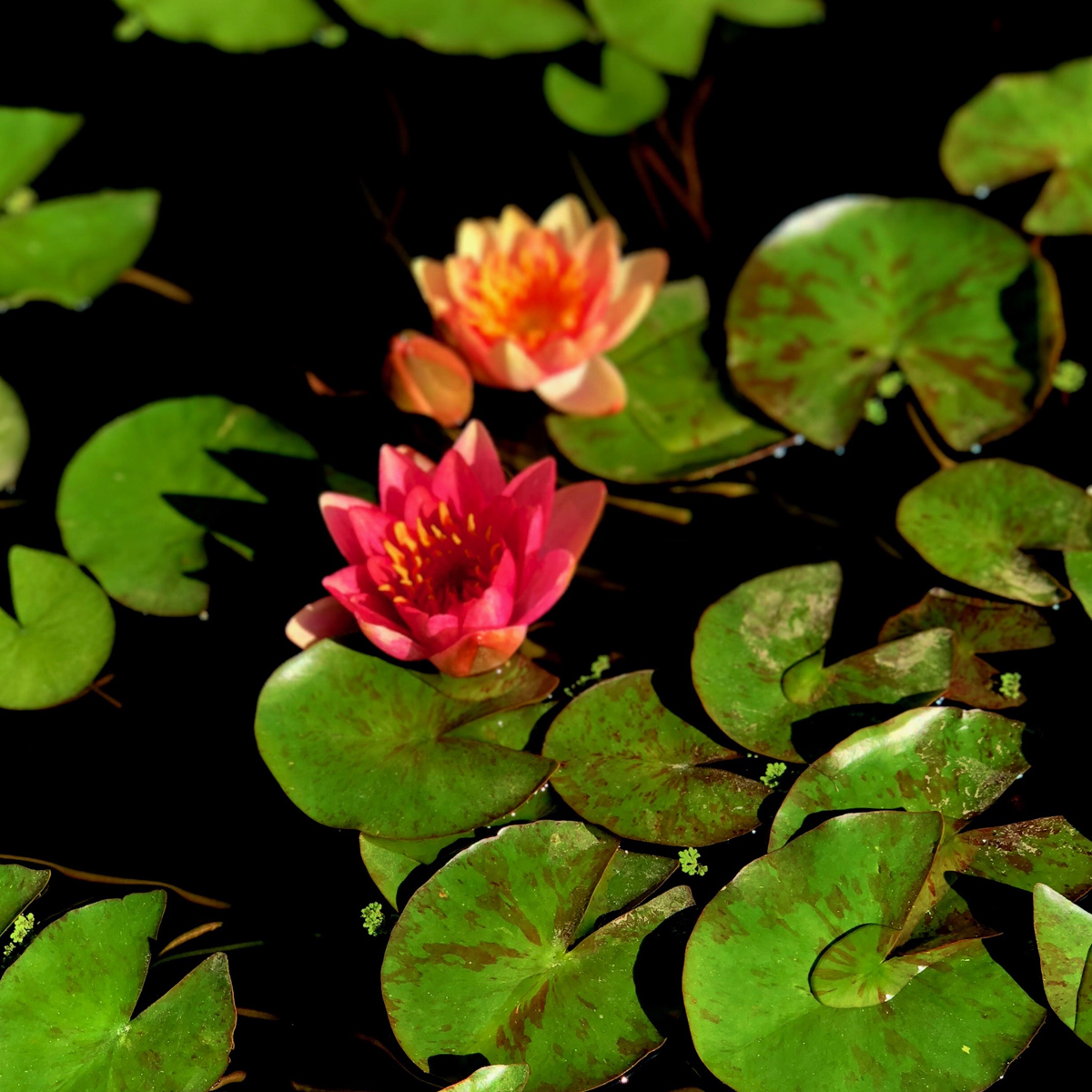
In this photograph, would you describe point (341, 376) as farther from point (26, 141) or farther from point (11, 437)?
point (26, 141)

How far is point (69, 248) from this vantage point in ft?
7.34

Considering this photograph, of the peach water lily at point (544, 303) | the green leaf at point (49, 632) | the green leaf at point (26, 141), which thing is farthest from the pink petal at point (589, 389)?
the green leaf at point (26, 141)

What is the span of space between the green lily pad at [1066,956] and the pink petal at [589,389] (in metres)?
1.14

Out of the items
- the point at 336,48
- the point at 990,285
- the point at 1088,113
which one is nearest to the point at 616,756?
the point at 990,285

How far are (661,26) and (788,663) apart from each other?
152cm

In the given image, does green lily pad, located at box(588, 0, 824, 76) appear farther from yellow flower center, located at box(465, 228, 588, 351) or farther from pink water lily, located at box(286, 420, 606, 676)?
pink water lily, located at box(286, 420, 606, 676)

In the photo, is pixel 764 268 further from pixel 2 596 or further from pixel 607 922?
pixel 2 596

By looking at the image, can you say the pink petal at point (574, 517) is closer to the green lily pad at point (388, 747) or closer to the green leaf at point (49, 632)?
the green lily pad at point (388, 747)

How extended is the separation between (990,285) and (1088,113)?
1.74 feet

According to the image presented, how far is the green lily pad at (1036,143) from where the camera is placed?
1.98m

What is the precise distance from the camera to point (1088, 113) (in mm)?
2018

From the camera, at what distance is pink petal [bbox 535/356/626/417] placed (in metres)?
1.88

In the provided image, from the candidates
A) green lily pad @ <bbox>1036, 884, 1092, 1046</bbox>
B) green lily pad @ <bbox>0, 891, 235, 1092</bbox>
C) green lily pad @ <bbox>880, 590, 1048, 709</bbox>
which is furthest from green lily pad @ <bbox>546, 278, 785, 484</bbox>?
green lily pad @ <bbox>0, 891, 235, 1092</bbox>

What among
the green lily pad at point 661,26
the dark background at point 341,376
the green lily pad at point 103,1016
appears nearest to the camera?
the green lily pad at point 103,1016
